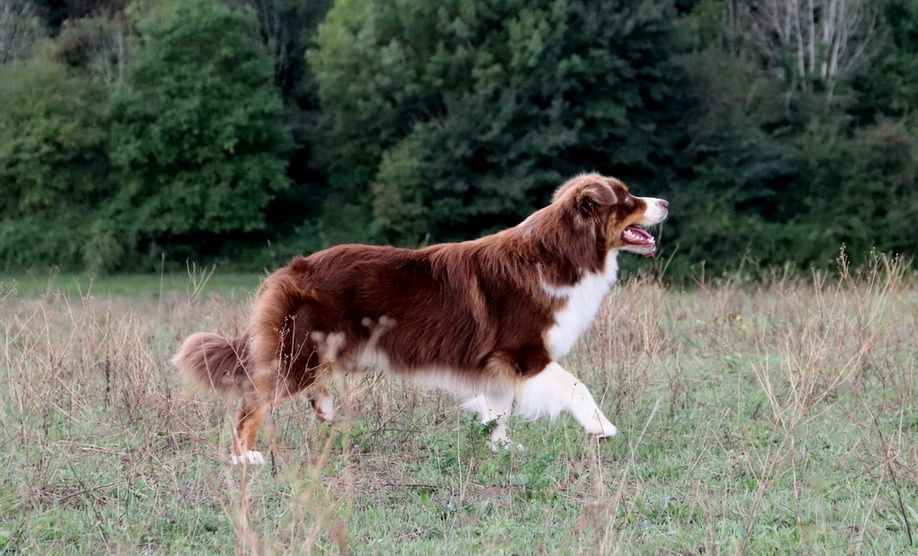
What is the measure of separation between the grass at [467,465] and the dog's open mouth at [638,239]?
38.3 inches

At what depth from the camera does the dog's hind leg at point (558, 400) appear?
6.27 m

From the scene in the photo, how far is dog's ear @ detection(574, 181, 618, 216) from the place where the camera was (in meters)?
6.61

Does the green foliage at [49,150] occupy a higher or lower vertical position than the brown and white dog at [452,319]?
lower

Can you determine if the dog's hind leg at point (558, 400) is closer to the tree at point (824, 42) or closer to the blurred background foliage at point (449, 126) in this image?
the blurred background foliage at point (449, 126)

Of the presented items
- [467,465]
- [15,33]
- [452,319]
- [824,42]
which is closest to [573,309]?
[452,319]

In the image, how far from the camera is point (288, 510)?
480 centimetres

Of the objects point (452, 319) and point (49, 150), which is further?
point (49, 150)

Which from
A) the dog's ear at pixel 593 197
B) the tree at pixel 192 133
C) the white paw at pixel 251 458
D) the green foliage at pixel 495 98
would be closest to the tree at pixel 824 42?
the green foliage at pixel 495 98

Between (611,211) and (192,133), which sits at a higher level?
(611,211)

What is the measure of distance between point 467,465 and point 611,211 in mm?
1805

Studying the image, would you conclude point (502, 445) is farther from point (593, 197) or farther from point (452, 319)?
point (593, 197)

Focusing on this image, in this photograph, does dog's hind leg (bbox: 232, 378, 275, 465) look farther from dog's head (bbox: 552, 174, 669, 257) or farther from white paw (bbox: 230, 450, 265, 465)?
dog's head (bbox: 552, 174, 669, 257)

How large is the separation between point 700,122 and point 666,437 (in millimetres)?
29433

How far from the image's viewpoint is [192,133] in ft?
120
